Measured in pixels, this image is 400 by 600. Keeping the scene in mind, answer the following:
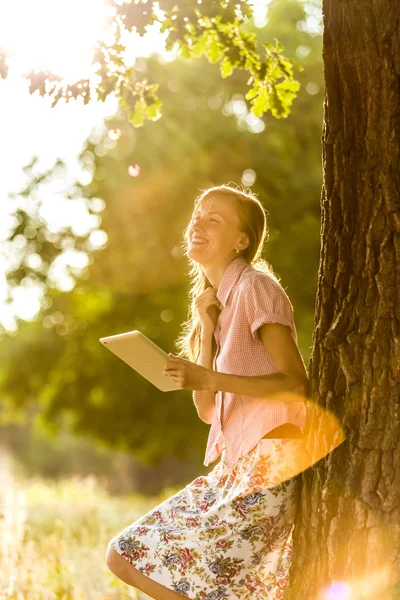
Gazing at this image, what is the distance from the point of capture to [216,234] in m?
3.88

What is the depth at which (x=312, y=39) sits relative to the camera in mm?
13781

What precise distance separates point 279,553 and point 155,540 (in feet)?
1.71

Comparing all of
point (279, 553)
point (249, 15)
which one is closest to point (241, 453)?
point (279, 553)

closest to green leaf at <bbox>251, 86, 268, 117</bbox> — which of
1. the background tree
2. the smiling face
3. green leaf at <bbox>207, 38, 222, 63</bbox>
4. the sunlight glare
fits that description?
green leaf at <bbox>207, 38, 222, 63</bbox>

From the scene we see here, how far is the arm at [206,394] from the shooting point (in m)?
3.87

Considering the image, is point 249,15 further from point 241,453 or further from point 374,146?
point 241,453

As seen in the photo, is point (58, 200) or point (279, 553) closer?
point (279, 553)

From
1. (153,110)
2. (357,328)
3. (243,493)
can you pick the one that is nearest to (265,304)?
(357,328)

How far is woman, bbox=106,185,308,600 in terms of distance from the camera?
342 cm

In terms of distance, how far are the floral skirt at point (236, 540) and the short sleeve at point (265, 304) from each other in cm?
49

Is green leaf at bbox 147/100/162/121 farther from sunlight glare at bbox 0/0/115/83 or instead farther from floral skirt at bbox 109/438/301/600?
floral skirt at bbox 109/438/301/600

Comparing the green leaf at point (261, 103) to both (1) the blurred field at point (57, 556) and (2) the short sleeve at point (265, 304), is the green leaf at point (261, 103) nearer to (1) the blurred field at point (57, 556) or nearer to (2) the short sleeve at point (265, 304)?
(2) the short sleeve at point (265, 304)

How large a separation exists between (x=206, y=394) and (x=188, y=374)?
76 cm

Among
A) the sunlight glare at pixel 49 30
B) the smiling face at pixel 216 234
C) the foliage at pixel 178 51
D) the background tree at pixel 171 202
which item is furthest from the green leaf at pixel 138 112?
the background tree at pixel 171 202
